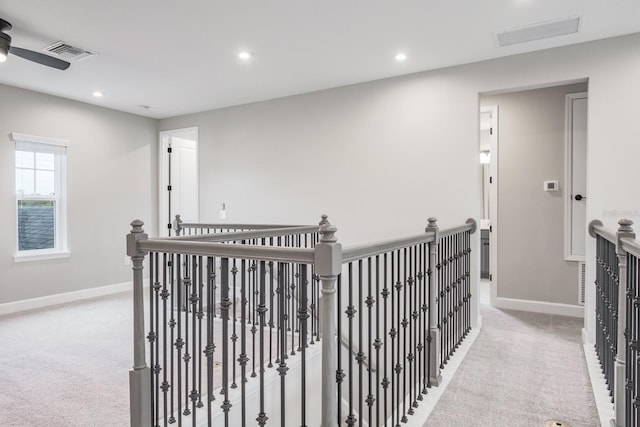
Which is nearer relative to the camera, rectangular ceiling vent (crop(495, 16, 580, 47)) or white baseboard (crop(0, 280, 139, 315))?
rectangular ceiling vent (crop(495, 16, 580, 47))

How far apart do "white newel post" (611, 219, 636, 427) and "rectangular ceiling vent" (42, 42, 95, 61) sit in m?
4.23

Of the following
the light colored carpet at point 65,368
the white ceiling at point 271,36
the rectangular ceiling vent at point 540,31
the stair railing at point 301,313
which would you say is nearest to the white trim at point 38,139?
the white ceiling at point 271,36

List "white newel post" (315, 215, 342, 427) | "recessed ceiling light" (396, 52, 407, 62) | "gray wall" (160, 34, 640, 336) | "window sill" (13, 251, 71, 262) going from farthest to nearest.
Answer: "window sill" (13, 251, 71, 262)
"recessed ceiling light" (396, 52, 407, 62)
"gray wall" (160, 34, 640, 336)
"white newel post" (315, 215, 342, 427)

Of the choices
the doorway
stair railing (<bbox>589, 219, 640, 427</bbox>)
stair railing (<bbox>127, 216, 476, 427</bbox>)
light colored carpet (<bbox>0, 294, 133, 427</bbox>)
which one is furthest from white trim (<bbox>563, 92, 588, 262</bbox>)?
the doorway

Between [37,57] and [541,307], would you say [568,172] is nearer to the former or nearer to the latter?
[541,307]

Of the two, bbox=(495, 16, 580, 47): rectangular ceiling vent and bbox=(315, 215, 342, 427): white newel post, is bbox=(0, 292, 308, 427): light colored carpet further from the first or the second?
bbox=(495, 16, 580, 47): rectangular ceiling vent

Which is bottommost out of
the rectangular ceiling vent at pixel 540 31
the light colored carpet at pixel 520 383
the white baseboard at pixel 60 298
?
the white baseboard at pixel 60 298

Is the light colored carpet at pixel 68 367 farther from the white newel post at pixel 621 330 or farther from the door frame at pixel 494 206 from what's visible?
the door frame at pixel 494 206

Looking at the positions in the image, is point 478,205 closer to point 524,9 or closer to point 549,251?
point 549,251

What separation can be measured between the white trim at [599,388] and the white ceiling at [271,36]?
8.30ft

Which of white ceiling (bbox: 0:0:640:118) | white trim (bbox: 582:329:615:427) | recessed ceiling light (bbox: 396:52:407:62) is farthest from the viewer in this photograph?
recessed ceiling light (bbox: 396:52:407:62)

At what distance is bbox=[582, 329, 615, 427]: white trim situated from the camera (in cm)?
211

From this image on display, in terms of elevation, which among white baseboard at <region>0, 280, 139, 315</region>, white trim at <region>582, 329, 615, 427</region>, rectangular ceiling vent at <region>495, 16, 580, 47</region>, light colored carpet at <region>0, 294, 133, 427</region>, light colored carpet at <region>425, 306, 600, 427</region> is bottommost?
light colored carpet at <region>0, 294, 133, 427</region>

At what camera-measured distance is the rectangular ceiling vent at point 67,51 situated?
3434mm
